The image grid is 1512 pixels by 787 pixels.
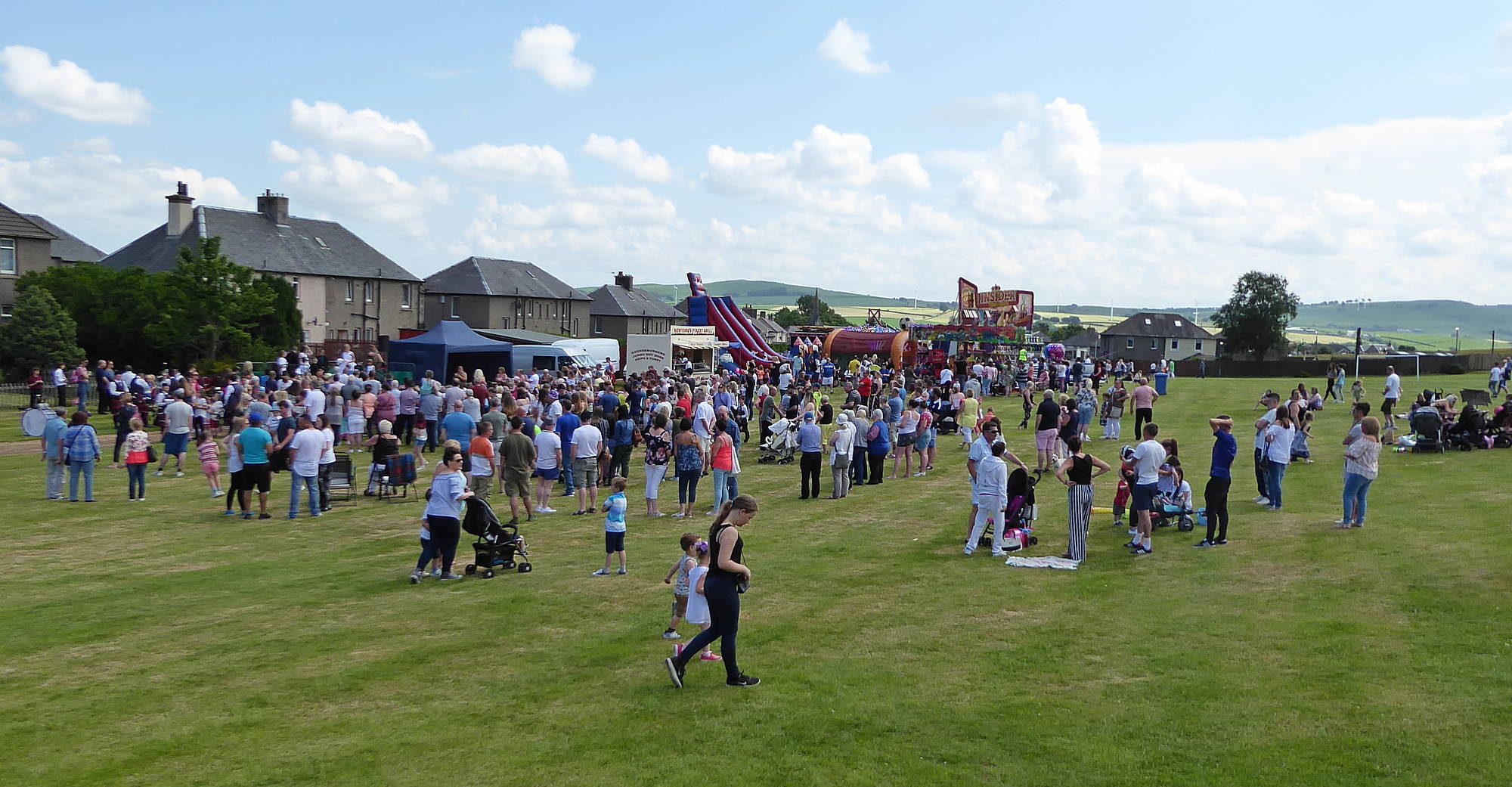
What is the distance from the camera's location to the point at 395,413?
2436 centimetres

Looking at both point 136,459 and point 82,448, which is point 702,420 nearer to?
point 136,459

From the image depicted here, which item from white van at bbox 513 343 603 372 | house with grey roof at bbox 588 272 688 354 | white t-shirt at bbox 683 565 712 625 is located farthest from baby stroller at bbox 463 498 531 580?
house with grey roof at bbox 588 272 688 354

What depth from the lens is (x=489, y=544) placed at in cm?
1302

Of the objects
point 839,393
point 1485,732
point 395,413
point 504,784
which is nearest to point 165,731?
point 504,784

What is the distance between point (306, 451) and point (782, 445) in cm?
1101

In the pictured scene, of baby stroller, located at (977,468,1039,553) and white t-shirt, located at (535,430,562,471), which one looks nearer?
baby stroller, located at (977,468,1039,553)

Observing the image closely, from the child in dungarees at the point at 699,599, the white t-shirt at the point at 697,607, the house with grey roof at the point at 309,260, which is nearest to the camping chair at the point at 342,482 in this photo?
the child in dungarees at the point at 699,599

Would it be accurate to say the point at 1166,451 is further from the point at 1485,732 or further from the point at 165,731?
the point at 165,731

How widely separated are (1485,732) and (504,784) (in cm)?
713

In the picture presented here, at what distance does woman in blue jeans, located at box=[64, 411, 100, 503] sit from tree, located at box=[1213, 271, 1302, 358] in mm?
80682

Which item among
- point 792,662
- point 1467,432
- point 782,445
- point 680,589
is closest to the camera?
point 792,662

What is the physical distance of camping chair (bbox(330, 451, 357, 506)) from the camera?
17.9 metres

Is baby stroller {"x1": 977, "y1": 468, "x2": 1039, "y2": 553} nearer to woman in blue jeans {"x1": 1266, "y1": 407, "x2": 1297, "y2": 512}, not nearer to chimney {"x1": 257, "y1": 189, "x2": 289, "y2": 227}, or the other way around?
woman in blue jeans {"x1": 1266, "y1": 407, "x2": 1297, "y2": 512}

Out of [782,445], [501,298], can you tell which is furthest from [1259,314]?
[782,445]
